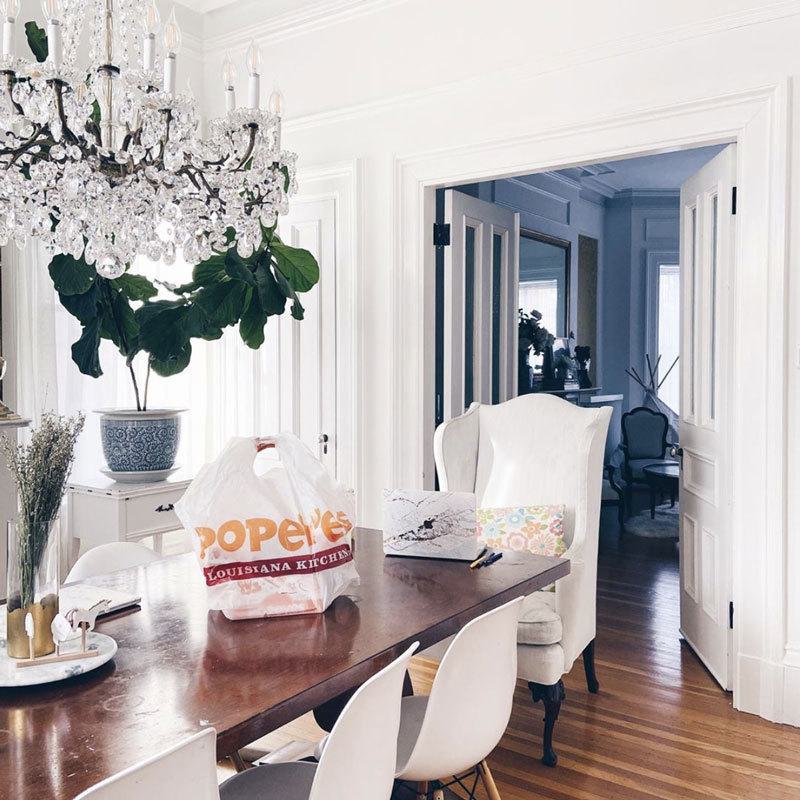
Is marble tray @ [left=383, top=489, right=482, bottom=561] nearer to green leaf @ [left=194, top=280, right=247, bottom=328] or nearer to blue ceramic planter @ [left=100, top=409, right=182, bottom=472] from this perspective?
green leaf @ [left=194, top=280, right=247, bottom=328]

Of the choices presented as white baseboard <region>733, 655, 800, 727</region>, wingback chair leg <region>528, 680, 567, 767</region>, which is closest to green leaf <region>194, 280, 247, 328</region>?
wingback chair leg <region>528, 680, 567, 767</region>

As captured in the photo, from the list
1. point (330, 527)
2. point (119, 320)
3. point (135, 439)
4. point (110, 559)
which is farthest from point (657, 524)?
point (330, 527)

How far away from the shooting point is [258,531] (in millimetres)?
1718

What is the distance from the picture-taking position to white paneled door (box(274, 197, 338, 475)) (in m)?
4.07

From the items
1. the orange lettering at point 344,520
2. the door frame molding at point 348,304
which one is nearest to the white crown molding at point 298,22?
the door frame molding at point 348,304

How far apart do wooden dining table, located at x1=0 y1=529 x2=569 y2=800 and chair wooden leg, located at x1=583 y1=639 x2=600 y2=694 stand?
1049mm

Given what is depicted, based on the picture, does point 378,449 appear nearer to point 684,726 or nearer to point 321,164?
point 321,164

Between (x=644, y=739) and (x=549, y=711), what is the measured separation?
1.28 ft

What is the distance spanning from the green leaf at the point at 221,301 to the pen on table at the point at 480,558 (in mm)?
1304

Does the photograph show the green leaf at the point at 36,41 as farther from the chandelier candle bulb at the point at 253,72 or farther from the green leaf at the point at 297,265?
the green leaf at the point at 297,265

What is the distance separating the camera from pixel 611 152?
3197 mm

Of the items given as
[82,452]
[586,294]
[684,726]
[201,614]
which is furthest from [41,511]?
[586,294]

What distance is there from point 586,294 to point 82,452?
498 cm

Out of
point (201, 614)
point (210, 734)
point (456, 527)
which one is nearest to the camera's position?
point (210, 734)
